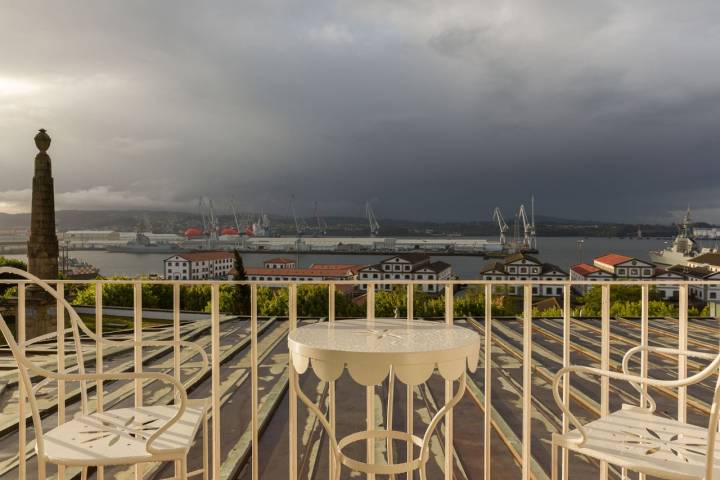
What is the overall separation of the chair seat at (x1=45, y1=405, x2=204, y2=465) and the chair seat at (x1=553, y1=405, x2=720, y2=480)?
1509mm

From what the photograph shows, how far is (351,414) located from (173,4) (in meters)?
16.0

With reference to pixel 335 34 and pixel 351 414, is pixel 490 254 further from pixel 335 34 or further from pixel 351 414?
pixel 351 414

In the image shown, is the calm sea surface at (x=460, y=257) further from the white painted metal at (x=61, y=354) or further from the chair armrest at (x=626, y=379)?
the white painted metal at (x=61, y=354)

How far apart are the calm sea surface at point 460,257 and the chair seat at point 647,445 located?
48.6m

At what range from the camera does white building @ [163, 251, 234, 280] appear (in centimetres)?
4766

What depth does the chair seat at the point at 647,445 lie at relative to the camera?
1.44 meters

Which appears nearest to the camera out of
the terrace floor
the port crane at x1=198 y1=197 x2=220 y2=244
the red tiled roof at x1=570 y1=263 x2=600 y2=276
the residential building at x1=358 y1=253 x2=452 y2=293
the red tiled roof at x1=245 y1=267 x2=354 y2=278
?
the terrace floor

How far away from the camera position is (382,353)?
1526 millimetres

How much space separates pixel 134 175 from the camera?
79.9 metres

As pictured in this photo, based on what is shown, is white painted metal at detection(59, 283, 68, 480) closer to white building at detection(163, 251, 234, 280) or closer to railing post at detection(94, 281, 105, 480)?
railing post at detection(94, 281, 105, 480)

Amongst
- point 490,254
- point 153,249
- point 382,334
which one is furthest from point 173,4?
point 153,249

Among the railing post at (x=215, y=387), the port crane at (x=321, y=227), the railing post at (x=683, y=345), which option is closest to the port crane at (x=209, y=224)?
the port crane at (x=321, y=227)

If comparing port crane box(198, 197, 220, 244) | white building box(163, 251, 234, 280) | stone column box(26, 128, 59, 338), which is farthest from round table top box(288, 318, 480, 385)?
port crane box(198, 197, 220, 244)

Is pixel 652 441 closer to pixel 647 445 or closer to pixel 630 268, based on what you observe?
pixel 647 445
